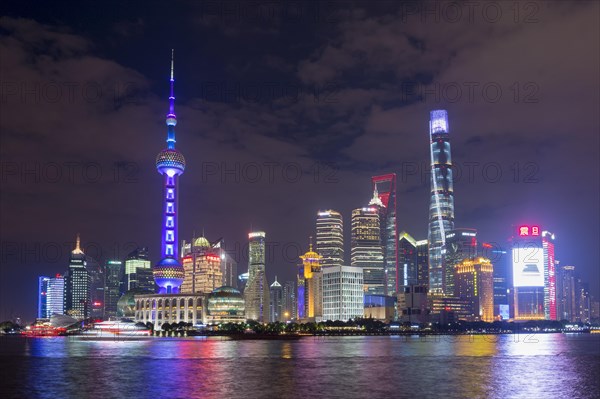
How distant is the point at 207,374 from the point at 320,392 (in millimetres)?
23557

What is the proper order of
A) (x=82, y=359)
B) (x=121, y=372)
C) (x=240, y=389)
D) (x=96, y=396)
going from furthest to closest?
(x=82, y=359) < (x=121, y=372) < (x=240, y=389) < (x=96, y=396)

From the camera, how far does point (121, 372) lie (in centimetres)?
10188

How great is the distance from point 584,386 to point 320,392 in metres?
32.9

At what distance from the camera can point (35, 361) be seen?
128125mm

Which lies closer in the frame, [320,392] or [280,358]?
[320,392]

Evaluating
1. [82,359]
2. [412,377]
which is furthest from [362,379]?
A: [82,359]

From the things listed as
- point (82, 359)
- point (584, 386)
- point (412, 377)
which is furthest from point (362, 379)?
point (82, 359)

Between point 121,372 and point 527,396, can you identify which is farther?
point 121,372

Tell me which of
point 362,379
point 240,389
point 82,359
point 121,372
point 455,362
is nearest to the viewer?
point 240,389

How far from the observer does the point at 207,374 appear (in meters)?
96.3

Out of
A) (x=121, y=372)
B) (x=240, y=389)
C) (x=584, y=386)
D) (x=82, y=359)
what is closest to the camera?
(x=240, y=389)

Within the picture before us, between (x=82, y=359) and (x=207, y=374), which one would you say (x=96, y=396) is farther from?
(x=82, y=359)

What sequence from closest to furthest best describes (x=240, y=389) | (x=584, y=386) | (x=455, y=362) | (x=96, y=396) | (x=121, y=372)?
(x=96, y=396) → (x=240, y=389) → (x=584, y=386) → (x=121, y=372) → (x=455, y=362)

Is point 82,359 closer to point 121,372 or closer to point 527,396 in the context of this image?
point 121,372
